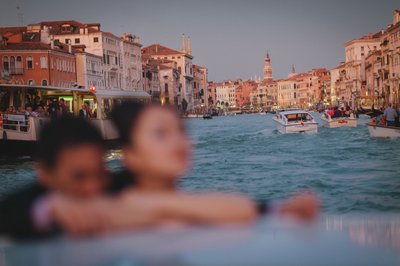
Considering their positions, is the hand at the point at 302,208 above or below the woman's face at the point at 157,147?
below

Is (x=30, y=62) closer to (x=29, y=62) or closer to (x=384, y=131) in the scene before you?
(x=29, y=62)

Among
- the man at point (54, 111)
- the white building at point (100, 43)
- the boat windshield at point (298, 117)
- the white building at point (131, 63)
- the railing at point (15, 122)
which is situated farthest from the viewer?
the white building at point (131, 63)

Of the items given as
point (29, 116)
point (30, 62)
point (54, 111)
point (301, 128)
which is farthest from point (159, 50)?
point (54, 111)

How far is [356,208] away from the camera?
492cm

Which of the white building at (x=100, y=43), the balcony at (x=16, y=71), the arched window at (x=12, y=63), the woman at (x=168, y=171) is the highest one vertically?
the white building at (x=100, y=43)

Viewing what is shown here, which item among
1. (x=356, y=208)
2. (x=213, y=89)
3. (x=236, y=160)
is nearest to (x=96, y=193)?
(x=356, y=208)

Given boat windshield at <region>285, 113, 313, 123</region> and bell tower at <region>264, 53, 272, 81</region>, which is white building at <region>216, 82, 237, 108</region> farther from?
boat windshield at <region>285, 113, 313, 123</region>

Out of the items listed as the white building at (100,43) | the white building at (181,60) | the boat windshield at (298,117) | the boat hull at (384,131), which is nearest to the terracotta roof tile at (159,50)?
the white building at (181,60)

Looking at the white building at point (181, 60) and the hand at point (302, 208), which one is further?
Result: the white building at point (181, 60)

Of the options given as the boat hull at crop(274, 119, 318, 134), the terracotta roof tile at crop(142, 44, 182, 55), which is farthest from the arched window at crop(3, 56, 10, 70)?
the terracotta roof tile at crop(142, 44, 182, 55)

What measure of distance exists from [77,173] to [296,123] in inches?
575

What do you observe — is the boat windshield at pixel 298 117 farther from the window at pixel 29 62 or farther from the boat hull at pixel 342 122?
the window at pixel 29 62

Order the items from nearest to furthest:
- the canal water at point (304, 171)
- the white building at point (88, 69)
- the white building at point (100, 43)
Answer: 1. the canal water at point (304, 171)
2. the white building at point (88, 69)
3. the white building at point (100, 43)

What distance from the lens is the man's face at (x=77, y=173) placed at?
25.2 inches
